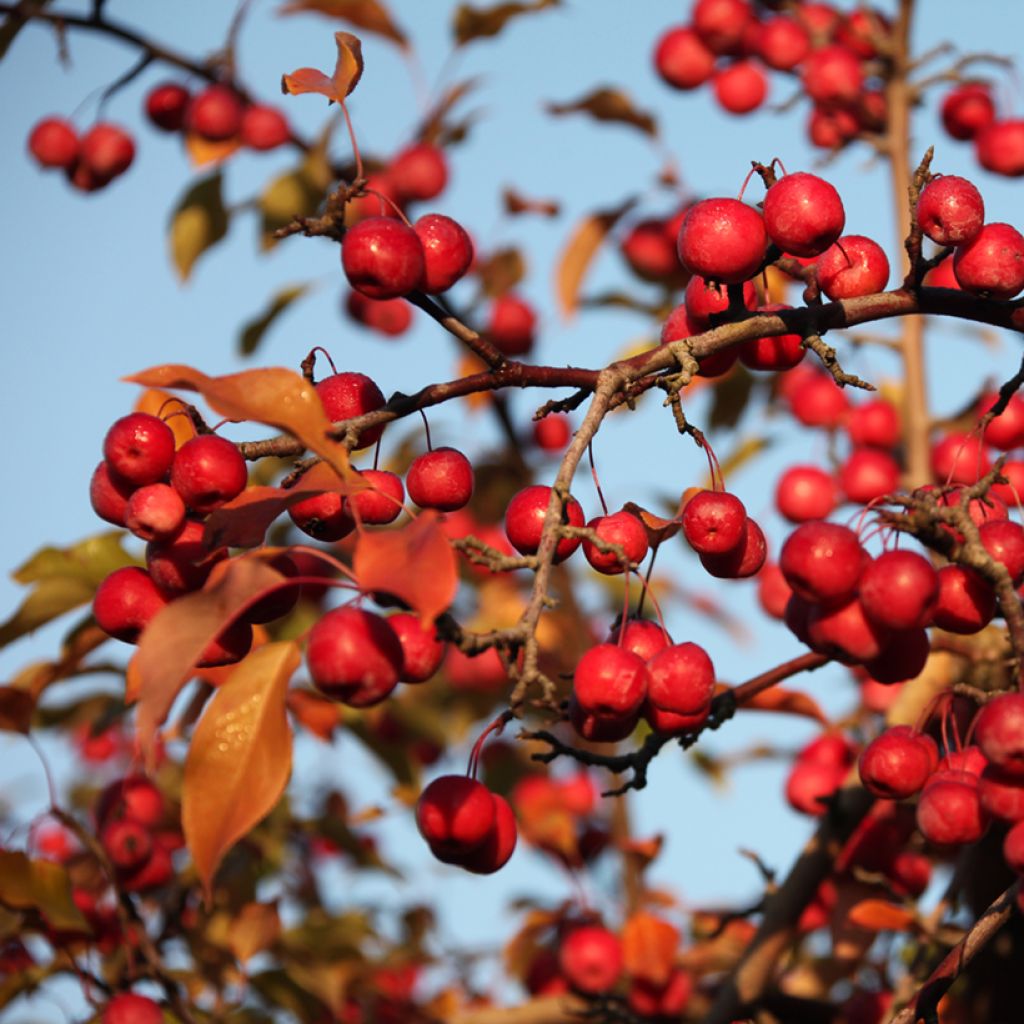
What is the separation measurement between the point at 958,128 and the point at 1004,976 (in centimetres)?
196

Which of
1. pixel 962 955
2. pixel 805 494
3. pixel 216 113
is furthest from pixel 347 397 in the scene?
pixel 216 113

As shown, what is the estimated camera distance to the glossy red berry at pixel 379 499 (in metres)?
1.14

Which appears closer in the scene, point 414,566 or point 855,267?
point 414,566

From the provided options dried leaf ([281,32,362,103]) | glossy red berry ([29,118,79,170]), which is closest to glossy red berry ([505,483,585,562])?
dried leaf ([281,32,362,103])

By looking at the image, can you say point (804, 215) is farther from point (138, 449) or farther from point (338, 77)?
point (138, 449)

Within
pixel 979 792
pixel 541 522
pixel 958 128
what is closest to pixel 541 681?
pixel 541 522

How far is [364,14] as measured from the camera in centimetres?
342

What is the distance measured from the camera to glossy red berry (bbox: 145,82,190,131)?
3.32 m

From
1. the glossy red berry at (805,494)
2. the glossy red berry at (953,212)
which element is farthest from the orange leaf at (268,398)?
the glossy red berry at (805,494)

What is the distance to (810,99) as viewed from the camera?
288cm

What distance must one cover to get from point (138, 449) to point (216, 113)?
222 centimetres

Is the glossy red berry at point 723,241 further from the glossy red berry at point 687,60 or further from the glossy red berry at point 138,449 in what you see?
the glossy red berry at point 687,60

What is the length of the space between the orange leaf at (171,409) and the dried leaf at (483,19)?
6.79 feet

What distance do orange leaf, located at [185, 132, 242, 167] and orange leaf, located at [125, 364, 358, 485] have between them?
7.73 feet
